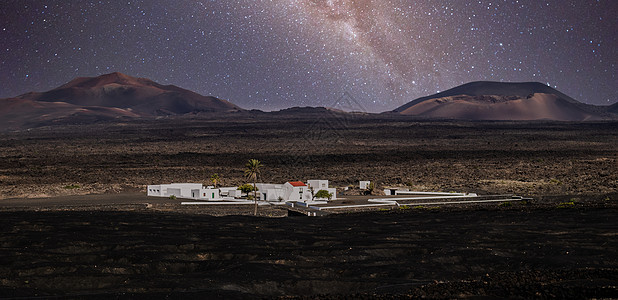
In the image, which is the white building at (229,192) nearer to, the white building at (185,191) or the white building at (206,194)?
the white building at (185,191)

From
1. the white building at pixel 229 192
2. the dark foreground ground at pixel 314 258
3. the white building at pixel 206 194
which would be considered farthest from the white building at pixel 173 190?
the dark foreground ground at pixel 314 258

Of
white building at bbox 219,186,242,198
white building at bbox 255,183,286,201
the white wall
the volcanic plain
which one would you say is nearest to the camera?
the volcanic plain

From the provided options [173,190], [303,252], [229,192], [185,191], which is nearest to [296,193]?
[229,192]

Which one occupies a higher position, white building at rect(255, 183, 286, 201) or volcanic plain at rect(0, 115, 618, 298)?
white building at rect(255, 183, 286, 201)

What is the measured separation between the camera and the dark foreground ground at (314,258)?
16906 millimetres

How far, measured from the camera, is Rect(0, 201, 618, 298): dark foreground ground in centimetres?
1691

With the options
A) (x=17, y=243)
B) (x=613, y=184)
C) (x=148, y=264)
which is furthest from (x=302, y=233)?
(x=613, y=184)

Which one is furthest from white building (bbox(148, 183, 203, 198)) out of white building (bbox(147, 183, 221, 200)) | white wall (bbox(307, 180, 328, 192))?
white wall (bbox(307, 180, 328, 192))

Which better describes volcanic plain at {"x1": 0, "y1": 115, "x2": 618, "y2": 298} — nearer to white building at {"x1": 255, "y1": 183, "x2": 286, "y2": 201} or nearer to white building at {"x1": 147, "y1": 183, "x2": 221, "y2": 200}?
white building at {"x1": 147, "y1": 183, "x2": 221, "y2": 200}

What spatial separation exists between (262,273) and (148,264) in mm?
4220

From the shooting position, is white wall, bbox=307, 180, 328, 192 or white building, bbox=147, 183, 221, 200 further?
white wall, bbox=307, 180, 328, 192

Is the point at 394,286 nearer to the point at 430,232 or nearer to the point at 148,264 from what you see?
the point at 148,264

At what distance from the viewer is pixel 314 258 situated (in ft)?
70.4

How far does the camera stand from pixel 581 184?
6900cm
